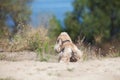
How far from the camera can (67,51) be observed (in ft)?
31.2

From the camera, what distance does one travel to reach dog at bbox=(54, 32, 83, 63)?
948 cm

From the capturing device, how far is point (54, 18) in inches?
690

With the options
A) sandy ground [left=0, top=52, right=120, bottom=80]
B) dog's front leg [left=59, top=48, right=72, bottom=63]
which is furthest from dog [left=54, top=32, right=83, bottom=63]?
sandy ground [left=0, top=52, right=120, bottom=80]

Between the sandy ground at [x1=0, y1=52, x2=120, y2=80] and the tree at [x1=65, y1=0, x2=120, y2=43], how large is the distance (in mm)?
8490

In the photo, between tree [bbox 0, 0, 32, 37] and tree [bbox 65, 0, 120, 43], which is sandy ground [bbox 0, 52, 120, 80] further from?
tree [bbox 0, 0, 32, 37]

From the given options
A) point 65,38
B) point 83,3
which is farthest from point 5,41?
point 83,3

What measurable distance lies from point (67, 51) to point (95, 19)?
8.47m

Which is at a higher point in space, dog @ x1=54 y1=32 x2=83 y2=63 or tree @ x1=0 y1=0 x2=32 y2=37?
tree @ x1=0 y1=0 x2=32 y2=37

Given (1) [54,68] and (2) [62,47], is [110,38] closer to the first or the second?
(2) [62,47]

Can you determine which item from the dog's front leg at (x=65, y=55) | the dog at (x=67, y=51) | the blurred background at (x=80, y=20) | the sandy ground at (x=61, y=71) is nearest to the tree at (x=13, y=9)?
the blurred background at (x=80, y=20)

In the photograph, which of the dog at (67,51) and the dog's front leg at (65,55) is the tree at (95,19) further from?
the dog's front leg at (65,55)

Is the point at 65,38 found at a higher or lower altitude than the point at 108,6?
lower

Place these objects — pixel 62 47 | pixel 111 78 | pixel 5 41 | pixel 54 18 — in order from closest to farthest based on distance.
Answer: pixel 111 78 → pixel 62 47 → pixel 5 41 → pixel 54 18

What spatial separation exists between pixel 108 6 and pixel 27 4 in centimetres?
350
